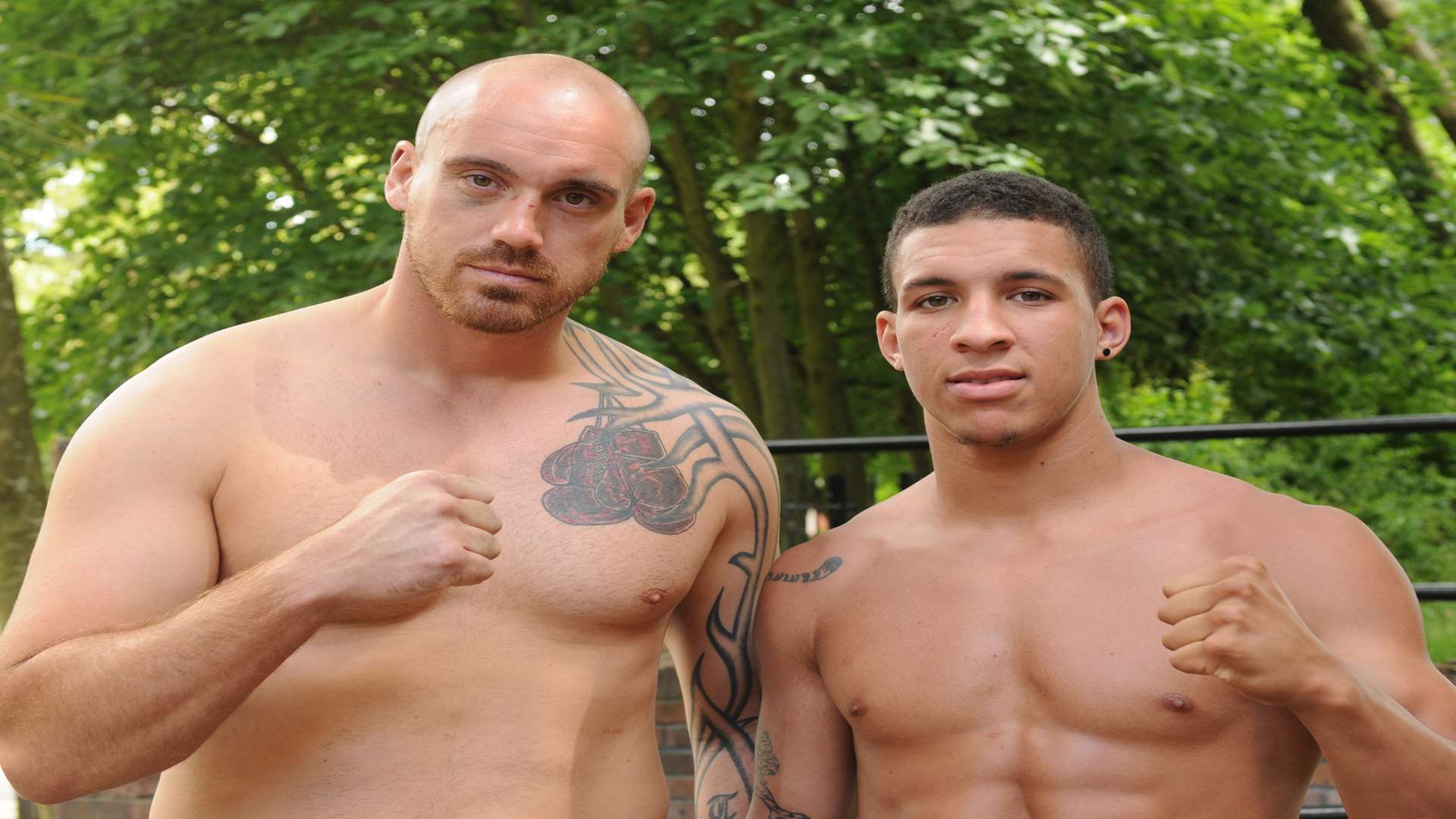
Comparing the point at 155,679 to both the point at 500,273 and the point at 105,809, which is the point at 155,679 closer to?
the point at 500,273

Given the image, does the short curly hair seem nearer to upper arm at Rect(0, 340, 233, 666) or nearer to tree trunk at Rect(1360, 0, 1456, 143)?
upper arm at Rect(0, 340, 233, 666)

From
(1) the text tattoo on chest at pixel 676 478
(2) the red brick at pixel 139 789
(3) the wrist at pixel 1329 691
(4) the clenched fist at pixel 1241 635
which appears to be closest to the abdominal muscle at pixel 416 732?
(1) the text tattoo on chest at pixel 676 478

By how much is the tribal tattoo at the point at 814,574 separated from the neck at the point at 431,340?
68cm

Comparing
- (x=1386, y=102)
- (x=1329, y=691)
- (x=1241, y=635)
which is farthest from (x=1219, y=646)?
(x=1386, y=102)

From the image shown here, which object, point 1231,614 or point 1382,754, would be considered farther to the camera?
point 1382,754

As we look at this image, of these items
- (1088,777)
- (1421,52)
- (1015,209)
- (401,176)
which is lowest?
(1088,777)

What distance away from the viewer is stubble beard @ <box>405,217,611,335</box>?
8.16 feet

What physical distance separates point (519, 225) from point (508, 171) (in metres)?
0.12

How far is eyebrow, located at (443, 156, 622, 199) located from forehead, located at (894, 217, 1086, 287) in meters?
0.59

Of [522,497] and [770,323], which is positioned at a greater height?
[522,497]

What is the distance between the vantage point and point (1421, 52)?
9508mm

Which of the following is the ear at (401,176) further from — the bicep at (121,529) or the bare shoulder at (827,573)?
the bare shoulder at (827,573)

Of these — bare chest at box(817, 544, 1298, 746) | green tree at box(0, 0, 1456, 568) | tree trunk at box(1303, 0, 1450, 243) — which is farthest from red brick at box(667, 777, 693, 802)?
tree trunk at box(1303, 0, 1450, 243)

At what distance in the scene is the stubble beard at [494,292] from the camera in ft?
8.16
